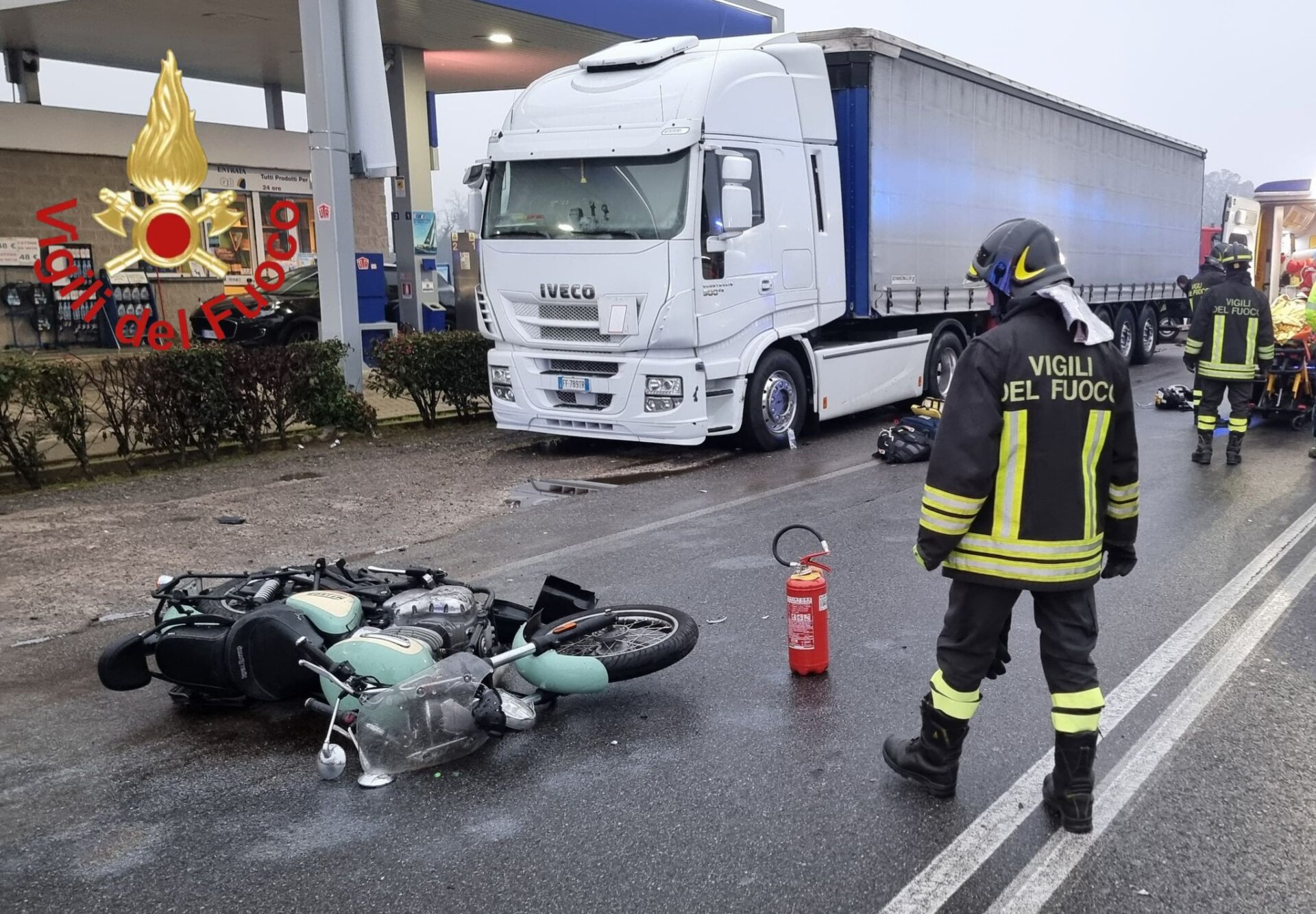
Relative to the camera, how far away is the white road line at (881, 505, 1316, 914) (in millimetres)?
3156

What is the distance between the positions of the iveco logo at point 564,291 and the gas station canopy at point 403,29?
6798mm

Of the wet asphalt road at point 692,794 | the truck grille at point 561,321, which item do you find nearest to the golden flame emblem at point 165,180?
the truck grille at point 561,321

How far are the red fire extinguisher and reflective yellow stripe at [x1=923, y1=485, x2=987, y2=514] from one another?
1304 millimetres

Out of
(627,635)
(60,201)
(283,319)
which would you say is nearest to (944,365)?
(627,635)

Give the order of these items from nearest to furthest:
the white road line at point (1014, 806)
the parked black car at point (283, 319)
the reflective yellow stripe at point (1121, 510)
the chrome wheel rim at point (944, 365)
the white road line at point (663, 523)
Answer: the white road line at point (1014, 806) < the reflective yellow stripe at point (1121, 510) < the white road line at point (663, 523) < the chrome wheel rim at point (944, 365) < the parked black car at point (283, 319)

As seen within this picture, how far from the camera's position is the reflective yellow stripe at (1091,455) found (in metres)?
3.42

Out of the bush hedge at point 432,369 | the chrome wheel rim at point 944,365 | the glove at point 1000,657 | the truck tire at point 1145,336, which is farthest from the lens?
the truck tire at point 1145,336

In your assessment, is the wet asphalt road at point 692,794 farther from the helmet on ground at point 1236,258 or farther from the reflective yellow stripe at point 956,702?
the helmet on ground at point 1236,258

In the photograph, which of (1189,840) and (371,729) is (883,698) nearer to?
(1189,840)

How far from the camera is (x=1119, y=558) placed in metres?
3.67

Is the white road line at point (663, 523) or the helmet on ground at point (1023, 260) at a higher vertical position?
the helmet on ground at point (1023, 260)

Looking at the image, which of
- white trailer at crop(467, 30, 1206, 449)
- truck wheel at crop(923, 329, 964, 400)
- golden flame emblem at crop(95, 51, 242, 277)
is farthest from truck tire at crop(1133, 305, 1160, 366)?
golden flame emblem at crop(95, 51, 242, 277)

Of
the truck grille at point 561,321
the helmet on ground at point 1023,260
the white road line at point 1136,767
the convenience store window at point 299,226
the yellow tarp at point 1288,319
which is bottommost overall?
the white road line at point 1136,767

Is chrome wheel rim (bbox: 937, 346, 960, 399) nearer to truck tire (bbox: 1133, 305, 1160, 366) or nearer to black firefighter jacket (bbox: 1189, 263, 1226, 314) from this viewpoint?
black firefighter jacket (bbox: 1189, 263, 1226, 314)
